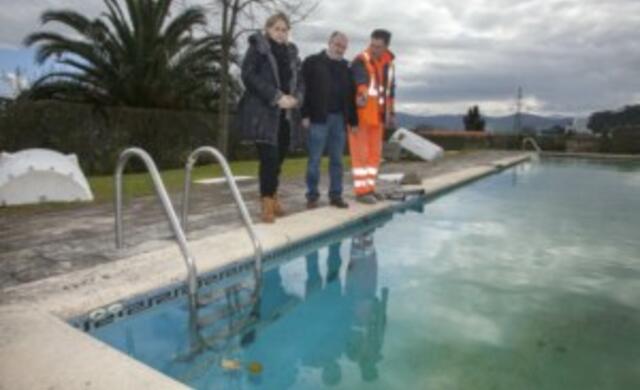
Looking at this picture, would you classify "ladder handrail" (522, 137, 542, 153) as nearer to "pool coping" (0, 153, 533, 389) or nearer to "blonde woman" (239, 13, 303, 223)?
"blonde woman" (239, 13, 303, 223)

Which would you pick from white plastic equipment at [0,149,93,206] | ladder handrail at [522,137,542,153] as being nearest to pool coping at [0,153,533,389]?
white plastic equipment at [0,149,93,206]

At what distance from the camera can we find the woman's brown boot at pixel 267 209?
16.8ft

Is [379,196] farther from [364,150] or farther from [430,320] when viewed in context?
[430,320]

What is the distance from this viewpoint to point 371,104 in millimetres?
6461

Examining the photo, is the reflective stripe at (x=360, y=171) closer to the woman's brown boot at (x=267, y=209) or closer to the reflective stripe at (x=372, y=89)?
the reflective stripe at (x=372, y=89)

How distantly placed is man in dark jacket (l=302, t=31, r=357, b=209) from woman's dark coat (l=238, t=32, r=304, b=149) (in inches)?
28.5

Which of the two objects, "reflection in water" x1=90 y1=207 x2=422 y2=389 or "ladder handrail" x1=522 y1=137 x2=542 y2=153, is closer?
"reflection in water" x1=90 y1=207 x2=422 y2=389

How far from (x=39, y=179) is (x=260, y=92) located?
285 cm

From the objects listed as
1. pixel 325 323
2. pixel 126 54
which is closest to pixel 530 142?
pixel 126 54

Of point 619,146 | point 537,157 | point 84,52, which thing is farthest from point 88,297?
point 619,146

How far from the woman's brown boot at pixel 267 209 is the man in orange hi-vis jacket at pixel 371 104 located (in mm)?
1679

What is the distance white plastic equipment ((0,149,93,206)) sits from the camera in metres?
5.99

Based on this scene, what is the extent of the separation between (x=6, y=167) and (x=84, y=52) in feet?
21.8

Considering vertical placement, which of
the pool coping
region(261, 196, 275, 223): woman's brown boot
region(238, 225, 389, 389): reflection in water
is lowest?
region(238, 225, 389, 389): reflection in water
